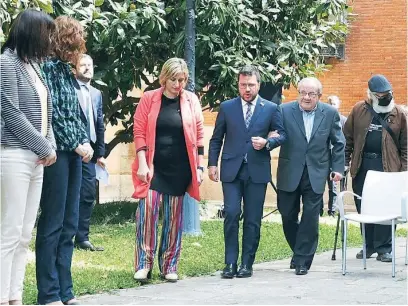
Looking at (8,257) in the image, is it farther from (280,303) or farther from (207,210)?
(207,210)

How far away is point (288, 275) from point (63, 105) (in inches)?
133

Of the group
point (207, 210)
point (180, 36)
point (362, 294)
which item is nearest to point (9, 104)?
point (362, 294)

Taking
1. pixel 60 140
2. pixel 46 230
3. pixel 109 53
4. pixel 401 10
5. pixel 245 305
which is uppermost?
pixel 401 10

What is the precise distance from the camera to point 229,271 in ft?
30.3

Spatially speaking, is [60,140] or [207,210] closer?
[60,140]

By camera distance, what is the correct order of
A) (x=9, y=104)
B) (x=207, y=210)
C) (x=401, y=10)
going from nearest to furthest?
1. (x=9, y=104)
2. (x=207, y=210)
3. (x=401, y=10)

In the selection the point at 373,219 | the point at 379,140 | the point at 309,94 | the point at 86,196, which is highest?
the point at 309,94

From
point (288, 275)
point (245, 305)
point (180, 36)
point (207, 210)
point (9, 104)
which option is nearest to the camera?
point (9, 104)

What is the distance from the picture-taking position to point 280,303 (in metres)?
7.65

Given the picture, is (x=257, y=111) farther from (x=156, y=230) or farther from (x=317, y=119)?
(x=156, y=230)

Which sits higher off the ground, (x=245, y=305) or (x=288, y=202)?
(x=288, y=202)

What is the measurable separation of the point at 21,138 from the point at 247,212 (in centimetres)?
352

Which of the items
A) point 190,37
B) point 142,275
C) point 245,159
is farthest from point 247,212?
point 190,37

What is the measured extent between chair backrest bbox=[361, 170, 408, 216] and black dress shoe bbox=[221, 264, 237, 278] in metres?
1.72
